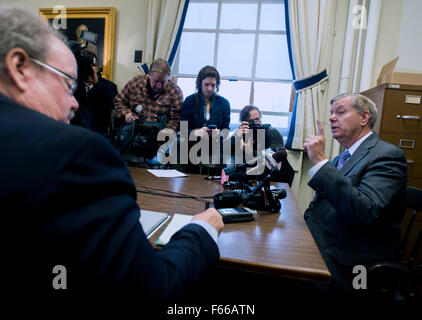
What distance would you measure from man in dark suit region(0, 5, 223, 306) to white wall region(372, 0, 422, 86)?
3.50m

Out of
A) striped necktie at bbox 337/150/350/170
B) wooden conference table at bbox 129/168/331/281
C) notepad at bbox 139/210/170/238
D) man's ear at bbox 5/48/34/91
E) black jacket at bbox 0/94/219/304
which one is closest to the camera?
black jacket at bbox 0/94/219/304

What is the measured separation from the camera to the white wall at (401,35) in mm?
2943

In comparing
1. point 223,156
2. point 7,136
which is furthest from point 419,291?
point 223,156

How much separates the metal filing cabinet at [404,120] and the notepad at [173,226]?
219cm

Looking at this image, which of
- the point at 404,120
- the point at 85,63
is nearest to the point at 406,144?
the point at 404,120

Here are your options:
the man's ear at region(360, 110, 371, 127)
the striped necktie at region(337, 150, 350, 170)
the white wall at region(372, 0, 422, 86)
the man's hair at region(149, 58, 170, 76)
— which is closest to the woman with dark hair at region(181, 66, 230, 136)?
the man's hair at region(149, 58, 170, 76)

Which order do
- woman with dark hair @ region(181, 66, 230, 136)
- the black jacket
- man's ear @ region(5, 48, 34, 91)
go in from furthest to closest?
woman with dark hair @ region(181, 66, 230, 136), man's ear @ region(5, 48, 34, 91), the black jacket

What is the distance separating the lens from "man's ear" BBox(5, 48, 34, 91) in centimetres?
50

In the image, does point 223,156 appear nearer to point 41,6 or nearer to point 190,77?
point 190,77

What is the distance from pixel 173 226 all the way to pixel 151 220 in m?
0.10

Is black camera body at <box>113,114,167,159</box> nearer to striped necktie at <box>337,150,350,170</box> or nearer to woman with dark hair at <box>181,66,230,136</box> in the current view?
woman with dark hair at <box>181,66,230,136</box>

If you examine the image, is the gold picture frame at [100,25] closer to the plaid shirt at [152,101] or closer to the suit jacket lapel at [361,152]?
the plaid shirt at [152,101]

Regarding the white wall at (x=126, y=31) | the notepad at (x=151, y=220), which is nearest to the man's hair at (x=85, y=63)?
the notepad at (x=151, y=220)

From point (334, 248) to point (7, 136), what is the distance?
1.31m
